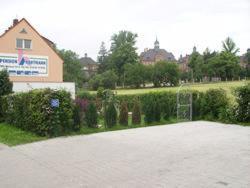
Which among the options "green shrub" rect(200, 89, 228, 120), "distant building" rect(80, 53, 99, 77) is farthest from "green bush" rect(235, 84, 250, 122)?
"distant building" rect(80, 53, 99, 77)

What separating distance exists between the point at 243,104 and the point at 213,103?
2188mm

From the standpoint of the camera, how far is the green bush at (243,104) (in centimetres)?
1753

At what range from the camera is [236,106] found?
17.8 meters

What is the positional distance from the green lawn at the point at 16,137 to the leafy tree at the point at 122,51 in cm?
7380

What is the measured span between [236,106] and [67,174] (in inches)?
475

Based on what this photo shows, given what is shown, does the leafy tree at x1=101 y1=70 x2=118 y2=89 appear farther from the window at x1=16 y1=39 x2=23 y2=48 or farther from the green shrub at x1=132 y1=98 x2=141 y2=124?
the green shrub at x1=132 y1=98 x2=141 y2=124

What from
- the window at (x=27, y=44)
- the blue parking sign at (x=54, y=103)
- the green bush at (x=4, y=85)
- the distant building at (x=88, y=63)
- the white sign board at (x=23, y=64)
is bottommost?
the blue parking sign at (x=54, y=103)

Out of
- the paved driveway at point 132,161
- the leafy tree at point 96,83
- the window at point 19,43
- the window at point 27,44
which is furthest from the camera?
the leafy tree at point 96,83

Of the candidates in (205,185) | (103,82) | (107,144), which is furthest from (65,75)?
(205,185)

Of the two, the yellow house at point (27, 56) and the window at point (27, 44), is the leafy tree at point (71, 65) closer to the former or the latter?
the yellow house at point (27, 56)

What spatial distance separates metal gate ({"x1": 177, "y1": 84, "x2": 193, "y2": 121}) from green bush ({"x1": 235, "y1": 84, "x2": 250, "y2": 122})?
2900 mm

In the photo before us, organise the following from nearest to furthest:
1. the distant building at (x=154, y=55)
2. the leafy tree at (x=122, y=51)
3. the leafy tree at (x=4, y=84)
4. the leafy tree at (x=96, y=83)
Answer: the leafy tree at (x=4, y=84) → the leafy tree at (x=96, y=83) → the leafy tree at (x=122, y=51) → the distant building at (x=154, y=55)

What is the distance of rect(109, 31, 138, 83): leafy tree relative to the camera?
9075cm

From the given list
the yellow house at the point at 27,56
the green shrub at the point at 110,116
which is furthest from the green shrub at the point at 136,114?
the yellow house at the point at 27,56
